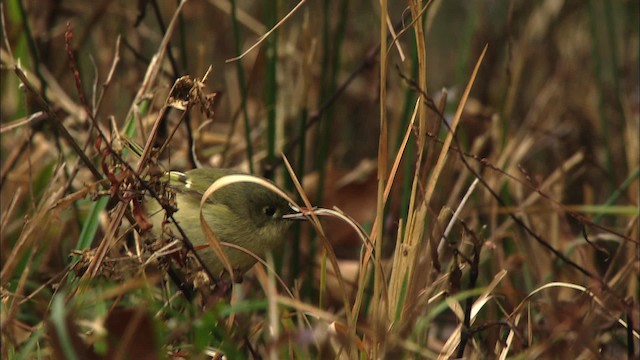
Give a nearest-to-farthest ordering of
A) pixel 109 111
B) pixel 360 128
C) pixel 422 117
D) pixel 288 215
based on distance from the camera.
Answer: pixel 422 117 < pixel 288 215 < pixel 109 111 < pixel 360 128

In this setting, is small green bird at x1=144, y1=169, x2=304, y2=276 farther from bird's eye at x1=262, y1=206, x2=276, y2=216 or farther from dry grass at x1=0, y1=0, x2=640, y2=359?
dry grass at x1=0, y1=0, x2=640, y2=359

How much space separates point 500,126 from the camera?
2.73m

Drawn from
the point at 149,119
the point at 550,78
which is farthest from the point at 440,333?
the point at 550,78

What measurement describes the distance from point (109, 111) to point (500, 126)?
3.86 feet

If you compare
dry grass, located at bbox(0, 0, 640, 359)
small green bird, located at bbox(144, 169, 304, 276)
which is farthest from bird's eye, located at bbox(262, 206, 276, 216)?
dry grass, located at bbox(0, 0, 640, 359)

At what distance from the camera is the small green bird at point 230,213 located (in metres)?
2.01

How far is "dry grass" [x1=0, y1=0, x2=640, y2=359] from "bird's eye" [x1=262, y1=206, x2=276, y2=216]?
0.18 metres

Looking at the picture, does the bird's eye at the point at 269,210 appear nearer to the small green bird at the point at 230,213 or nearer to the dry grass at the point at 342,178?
the small green bird at the point at 230,213

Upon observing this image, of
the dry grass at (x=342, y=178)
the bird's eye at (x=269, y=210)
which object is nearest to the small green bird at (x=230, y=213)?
the bird's eye at (x=269, y=210)

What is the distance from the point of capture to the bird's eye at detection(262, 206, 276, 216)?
6.97ft

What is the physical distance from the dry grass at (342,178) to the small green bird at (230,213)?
0.40 feet

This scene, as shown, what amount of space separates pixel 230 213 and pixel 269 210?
95 mm

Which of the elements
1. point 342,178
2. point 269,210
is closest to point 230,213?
point 269,210

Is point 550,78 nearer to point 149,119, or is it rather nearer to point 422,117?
point 149,119
